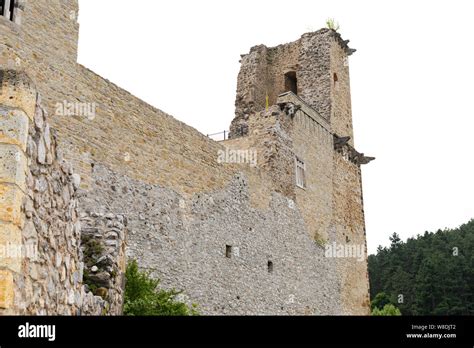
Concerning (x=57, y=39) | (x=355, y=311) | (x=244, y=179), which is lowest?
(x=355, y=311)

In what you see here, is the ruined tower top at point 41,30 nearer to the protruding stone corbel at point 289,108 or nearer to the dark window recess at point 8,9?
the dark window recess at point 8,9

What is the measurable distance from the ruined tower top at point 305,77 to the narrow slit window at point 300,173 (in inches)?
120

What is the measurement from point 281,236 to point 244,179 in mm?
2342

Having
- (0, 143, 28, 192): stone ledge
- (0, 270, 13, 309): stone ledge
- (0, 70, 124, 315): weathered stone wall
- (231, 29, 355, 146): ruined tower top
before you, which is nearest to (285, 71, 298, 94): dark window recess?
(231, 29, 355, 146): ruined tower top

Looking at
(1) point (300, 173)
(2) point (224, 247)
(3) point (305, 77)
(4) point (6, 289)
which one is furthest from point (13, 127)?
(3) point (305, 77)

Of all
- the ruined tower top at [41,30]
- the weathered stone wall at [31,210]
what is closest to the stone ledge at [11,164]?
the weathered stone wall at [31,210]

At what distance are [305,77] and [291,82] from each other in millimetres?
1746

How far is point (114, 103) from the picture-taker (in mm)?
13023

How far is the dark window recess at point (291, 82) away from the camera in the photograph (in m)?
25.1

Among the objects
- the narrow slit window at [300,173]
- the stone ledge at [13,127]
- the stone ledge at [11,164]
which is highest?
the narrow slit window at [300,173]

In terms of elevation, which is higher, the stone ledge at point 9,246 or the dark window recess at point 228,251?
the dark window recess at point 228,251

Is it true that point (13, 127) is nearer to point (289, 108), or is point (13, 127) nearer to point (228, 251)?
point (228, 251)
